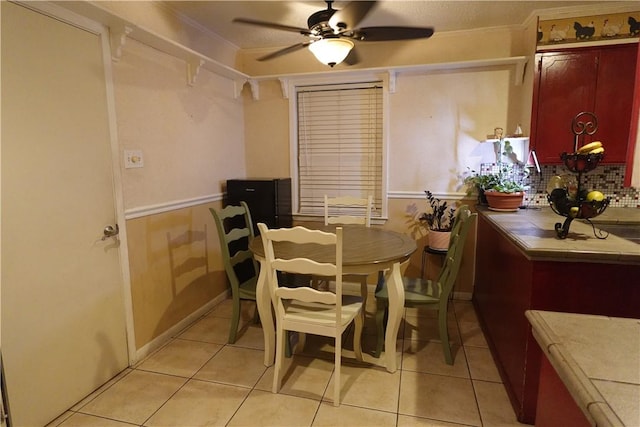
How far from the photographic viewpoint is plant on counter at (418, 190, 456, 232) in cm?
336

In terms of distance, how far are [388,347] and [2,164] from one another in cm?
225

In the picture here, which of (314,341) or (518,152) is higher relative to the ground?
(518,152)

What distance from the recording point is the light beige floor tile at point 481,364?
88.4 inches

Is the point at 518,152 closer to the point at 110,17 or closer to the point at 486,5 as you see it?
the point at 486,5

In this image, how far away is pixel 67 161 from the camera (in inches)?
75.7

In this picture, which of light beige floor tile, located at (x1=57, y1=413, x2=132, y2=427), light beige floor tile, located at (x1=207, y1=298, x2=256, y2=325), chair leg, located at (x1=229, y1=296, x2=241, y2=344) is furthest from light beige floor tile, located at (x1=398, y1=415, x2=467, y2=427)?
light beige floor tile, located at (x1=207, y1=298, x2=256, y2=325)

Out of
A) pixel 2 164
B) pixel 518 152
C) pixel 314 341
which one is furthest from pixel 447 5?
pixel 2 164

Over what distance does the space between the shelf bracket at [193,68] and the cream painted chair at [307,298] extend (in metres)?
1.66

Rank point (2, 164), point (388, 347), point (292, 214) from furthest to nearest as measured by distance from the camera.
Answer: point (292, 214), point (388, 347), point (2, 164)

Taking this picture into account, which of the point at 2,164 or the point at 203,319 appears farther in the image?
the point at 203,319

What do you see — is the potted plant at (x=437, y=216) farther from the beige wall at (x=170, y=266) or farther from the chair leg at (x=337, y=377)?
the beige wall at (x=170, y=266)

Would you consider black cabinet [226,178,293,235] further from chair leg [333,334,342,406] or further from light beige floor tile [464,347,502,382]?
light beige floor tile [464,347,502,382]

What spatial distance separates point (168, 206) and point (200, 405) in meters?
1.42

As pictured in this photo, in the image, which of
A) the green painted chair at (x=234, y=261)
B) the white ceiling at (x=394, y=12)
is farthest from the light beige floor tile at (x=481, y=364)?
the white ceiling at (x=394, y=12)
